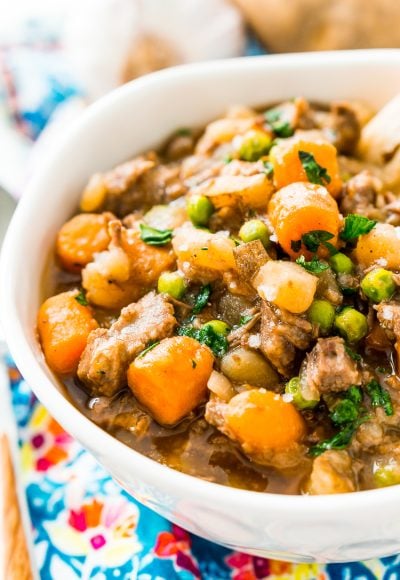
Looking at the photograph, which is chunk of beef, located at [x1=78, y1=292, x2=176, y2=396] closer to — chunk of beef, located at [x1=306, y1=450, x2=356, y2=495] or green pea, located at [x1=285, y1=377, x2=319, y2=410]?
green pea, located at [x1=285, y1=377, x2=319, y2=410]

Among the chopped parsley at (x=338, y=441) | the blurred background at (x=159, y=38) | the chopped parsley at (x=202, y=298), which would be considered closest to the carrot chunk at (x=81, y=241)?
the chopped parsley at (x=202, y=298)

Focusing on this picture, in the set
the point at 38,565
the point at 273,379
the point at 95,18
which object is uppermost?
the point at 95,18

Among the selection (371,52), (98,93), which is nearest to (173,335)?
(371,52)

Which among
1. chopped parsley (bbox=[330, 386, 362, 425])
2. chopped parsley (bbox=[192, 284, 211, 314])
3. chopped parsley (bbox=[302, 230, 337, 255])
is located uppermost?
chopped parsley (bbox=[302, 230, 337, 255])

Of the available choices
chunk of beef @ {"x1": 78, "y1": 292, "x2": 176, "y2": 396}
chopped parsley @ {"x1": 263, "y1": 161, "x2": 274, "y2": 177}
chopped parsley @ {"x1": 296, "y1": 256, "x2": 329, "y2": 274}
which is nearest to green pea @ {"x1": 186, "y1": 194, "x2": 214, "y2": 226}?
chopped parsley @ {"x1": 263, "y1": 161, "x2": 274, "y2": 177}

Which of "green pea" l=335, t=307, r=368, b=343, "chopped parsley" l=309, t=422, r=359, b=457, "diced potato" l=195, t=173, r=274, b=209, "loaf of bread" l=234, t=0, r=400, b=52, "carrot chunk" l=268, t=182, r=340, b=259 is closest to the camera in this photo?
"chopped parsley" l=309, t=422, r=359, b=457

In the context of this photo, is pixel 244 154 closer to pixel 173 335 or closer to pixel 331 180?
pixel 331 180
